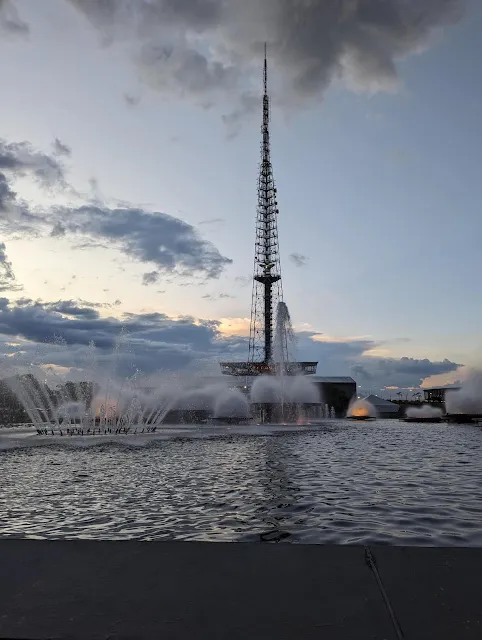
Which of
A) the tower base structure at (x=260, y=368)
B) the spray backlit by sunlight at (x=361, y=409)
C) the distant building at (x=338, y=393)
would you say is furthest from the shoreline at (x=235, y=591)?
the tower base structure at (x=260, y=368)

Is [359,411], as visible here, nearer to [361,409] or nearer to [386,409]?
[361,409]

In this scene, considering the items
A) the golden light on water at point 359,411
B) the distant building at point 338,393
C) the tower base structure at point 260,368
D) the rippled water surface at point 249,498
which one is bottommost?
the rippled water surface at point 249,498

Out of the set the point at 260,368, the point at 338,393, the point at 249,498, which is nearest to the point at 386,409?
the point at 338,393

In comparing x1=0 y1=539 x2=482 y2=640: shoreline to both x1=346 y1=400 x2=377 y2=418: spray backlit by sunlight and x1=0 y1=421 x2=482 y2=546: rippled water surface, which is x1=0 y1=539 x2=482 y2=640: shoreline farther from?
x1=346 y1=400 x2=377 y2=418: spray backlit by sunlight

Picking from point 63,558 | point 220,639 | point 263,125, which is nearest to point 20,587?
point 63,558

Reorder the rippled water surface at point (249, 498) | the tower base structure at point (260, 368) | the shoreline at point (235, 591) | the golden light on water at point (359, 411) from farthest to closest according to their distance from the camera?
the tower base structure at point (260, 368) → the golden light on water at point (359, 411) → the rippled water surface at point (249, 498) → the shoreline at point (235, 591)

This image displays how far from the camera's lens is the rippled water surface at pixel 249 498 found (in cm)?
845

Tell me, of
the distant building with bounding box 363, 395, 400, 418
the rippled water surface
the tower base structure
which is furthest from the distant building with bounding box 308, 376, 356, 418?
the rippled water surface

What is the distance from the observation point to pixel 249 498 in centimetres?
1174

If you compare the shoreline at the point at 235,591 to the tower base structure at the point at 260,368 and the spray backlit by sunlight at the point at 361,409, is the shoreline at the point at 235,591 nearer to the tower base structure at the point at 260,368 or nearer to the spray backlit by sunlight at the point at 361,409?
the spray backlit by sunlight at the point at 361,409

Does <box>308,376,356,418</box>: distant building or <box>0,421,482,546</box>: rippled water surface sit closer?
<box>0,421,482,546</box>: rippled water surface

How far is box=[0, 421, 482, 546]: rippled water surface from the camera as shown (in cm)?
845

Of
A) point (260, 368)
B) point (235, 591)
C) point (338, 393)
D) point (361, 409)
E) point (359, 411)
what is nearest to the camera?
point (235, 591)

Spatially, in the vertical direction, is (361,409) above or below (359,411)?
above
